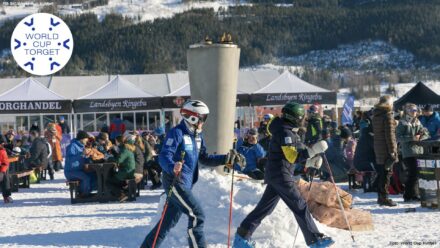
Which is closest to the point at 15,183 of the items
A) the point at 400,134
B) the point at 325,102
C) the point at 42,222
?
the point at 42,222

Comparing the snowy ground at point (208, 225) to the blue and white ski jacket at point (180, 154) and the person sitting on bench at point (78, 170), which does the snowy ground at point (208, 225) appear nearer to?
the person sitting on bench at point (78, 170)

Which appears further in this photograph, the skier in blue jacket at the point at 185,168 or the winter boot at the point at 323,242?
the winter boot at the point at 323,242

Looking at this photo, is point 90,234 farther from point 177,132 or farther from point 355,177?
point 355,177

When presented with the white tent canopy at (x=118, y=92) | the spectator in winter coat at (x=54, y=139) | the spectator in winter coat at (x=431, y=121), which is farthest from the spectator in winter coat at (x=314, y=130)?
the white tent canopy at (x=118, y=92)

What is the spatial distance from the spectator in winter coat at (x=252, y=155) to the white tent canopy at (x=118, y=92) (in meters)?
13.9

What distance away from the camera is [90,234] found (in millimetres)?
9156

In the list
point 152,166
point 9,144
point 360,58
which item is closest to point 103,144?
point 152,166

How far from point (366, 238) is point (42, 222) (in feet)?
15.2

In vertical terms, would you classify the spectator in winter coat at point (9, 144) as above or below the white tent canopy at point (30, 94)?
below

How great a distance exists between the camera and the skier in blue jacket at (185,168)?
661 centimetres

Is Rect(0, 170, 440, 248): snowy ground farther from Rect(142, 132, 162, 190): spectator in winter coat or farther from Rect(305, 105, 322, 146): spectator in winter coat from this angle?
Rect(142, 132, 162, 190): spectator in winter coat

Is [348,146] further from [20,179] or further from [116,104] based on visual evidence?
[116,104]

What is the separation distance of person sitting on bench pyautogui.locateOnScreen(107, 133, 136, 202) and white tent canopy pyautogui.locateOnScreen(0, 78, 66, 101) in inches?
494

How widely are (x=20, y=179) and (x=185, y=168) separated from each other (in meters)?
10.8
